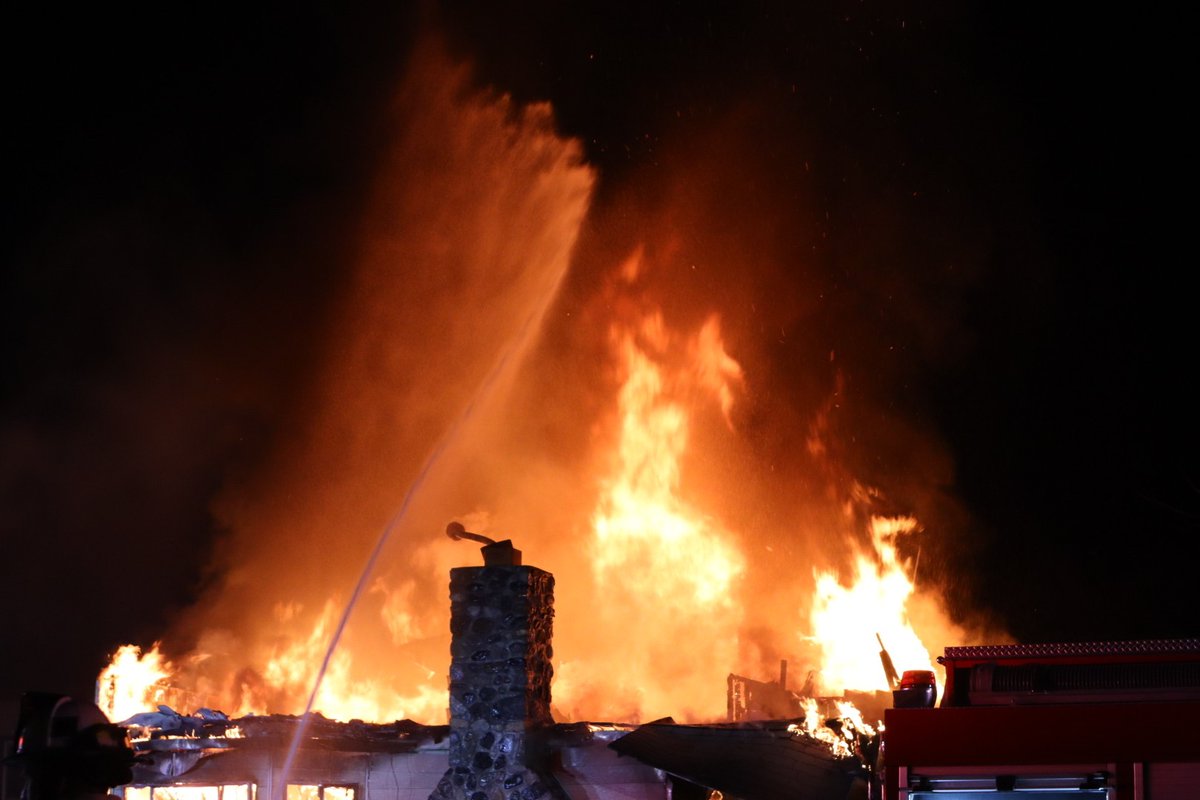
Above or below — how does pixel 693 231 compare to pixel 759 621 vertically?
above

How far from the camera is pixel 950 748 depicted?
10141 mm

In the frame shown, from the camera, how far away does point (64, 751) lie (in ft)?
17.8

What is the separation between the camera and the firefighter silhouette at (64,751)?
538cm

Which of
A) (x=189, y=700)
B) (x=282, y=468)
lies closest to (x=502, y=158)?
(x=282, y=468)

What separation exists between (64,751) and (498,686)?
7.18 metres

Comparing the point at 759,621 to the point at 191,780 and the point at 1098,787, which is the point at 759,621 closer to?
the point at 191,780

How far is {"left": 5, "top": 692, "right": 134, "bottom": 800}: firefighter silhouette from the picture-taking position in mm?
5375

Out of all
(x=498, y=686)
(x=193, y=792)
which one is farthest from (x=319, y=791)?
(x=498, y=686)

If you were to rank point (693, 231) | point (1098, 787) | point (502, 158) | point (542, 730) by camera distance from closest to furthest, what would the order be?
1. point (1098, 787)
2. point (542, 730)
3. point (502, 158)
4. point (693, 231)

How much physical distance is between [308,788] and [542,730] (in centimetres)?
318

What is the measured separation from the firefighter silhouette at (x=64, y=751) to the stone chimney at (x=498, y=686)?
682cm

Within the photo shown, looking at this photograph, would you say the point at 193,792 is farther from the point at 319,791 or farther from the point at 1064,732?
the point at 1064,732

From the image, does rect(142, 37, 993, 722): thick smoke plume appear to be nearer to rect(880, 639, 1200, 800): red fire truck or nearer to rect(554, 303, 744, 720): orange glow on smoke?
rect(554, 303, 744, 720): orange glow on smoke

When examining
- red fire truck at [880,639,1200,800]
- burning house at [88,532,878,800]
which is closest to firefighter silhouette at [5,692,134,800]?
red fire truck at [880,639,1200,800]
